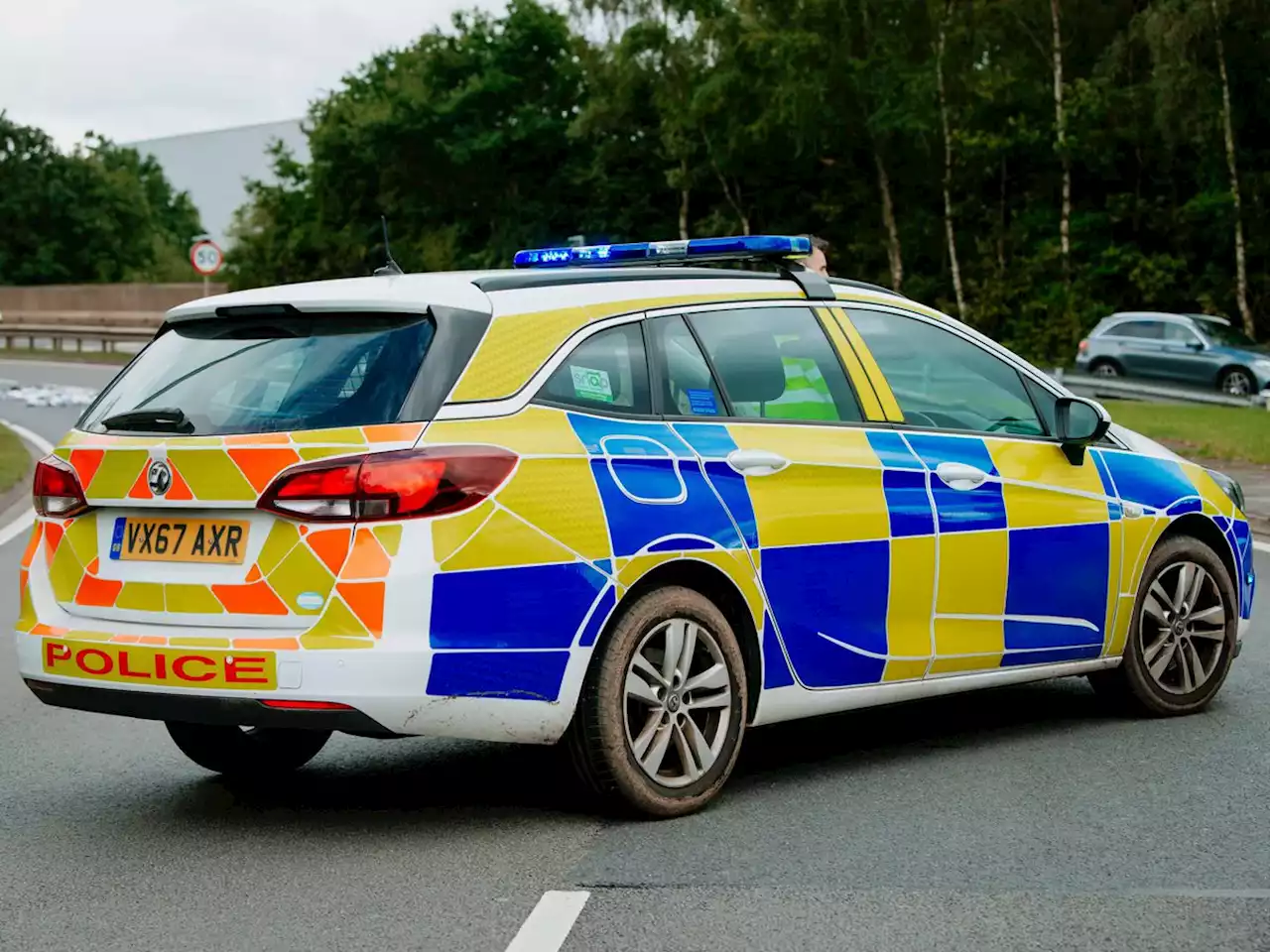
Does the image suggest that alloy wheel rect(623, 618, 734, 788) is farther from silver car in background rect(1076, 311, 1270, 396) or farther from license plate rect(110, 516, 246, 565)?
silver car in background rect(1076, 311, 1270, 396)

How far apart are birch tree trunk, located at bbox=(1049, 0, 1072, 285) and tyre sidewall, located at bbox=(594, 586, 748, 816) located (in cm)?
4153

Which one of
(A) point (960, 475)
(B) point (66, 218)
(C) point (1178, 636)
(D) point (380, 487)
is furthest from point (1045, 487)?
(B) point (66, 218)

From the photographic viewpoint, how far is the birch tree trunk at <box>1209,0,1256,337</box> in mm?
43406

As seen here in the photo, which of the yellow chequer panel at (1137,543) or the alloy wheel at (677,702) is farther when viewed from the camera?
the yellow chequer panel at (1137,543)

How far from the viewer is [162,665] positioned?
5629 mm

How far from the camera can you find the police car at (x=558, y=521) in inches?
218

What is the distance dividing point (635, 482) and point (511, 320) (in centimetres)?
58

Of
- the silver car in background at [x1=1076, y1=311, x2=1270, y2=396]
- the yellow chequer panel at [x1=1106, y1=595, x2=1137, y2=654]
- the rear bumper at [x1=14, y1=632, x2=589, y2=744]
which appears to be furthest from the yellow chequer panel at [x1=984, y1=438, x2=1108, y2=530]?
the silver car in background at [x1=1076, y1=311, x2=1270, y2=396]

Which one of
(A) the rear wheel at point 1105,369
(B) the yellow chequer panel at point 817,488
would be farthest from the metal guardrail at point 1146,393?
(B) the yellow chequer panel at point 817,488

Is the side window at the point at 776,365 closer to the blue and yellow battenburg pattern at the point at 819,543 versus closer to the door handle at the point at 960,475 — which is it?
the blue and yellow battenburg pattern at the point at 819,543

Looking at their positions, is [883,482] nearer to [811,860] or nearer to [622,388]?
[622,388]

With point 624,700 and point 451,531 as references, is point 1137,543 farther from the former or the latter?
point 451,531

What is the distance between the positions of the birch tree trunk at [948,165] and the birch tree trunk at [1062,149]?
2.55 meters

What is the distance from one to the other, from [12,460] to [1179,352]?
20.8 meters
